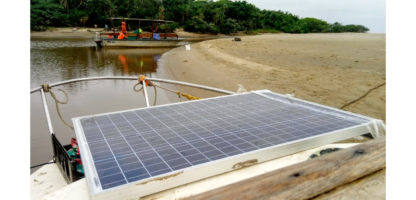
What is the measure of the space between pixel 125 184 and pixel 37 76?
13803mm

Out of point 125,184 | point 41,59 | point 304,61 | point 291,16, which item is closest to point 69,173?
point 125,184

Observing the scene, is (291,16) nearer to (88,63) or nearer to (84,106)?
(88,63)

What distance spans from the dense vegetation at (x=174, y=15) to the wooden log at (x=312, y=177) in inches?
1637

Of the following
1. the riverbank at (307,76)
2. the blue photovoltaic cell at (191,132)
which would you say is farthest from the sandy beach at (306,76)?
the blue photovoltaic cell at (191,132)

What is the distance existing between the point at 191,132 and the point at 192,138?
0.42ft

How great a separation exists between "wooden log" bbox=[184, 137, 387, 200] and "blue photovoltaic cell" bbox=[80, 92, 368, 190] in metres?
0.47

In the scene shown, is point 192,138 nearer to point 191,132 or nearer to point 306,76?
point 191,132

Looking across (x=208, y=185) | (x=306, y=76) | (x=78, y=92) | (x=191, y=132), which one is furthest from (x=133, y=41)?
(x=208, y=185)

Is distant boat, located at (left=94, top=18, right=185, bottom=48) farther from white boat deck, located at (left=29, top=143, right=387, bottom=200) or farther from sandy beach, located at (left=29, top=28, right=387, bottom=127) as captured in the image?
white boat deck, located at (left=29, top=143, right=387, bottom=200)

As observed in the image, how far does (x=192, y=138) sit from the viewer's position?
7.52 ft

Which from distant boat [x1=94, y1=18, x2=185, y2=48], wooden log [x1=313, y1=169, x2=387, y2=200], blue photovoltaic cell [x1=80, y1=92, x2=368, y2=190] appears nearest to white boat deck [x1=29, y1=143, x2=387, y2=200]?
wooden log [x1=313, y1=169, x2=387, y2=200]

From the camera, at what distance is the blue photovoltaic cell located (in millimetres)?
1892

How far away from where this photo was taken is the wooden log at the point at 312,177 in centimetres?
145
